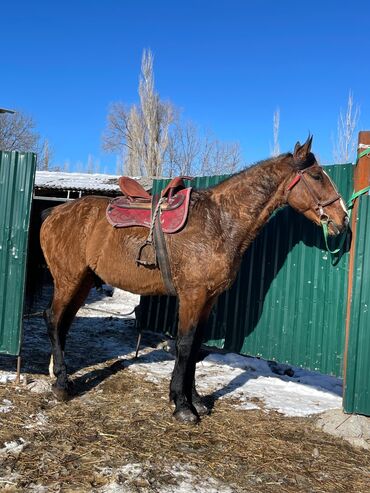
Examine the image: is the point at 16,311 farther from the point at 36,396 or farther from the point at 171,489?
the point at 171,489

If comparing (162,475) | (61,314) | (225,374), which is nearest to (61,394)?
(61,314)

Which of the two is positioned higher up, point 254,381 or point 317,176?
point 317,176

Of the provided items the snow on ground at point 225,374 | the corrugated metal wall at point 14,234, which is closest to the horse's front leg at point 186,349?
the snow on ground at point 225,374

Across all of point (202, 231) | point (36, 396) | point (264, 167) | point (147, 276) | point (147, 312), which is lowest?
point (36, 396)

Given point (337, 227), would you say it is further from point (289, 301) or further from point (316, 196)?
point (289, 301)

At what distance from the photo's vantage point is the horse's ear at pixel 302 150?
3684 millimetres

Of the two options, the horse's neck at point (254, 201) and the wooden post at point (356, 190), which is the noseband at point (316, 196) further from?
the wooden post at point (356, 190)

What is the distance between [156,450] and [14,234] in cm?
255

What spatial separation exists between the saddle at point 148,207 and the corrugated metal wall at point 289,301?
3.86 ft

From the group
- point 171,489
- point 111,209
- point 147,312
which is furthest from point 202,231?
point 147,312

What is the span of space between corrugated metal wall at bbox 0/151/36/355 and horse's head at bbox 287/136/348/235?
2.59 m

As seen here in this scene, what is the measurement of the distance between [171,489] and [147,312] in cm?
343

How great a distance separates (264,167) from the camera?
156 inches

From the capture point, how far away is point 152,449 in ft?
10.1
